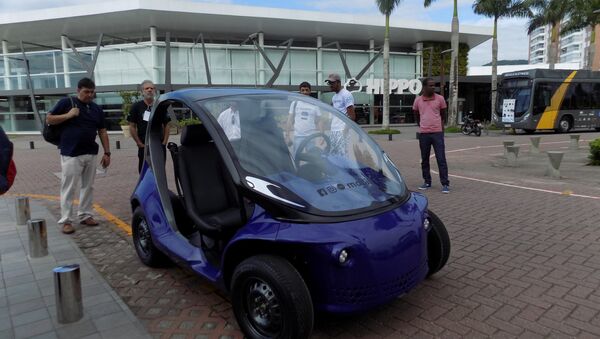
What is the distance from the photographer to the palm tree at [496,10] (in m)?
29.7

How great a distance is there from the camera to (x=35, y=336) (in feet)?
9.52

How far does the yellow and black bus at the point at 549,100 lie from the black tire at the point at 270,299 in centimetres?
2235

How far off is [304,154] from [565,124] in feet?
78.4

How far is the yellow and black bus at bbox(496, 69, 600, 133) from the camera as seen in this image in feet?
70.1

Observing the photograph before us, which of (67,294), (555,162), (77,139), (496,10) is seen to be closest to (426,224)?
(67,294)

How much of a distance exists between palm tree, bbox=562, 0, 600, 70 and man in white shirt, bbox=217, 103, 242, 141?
3409 centimetres

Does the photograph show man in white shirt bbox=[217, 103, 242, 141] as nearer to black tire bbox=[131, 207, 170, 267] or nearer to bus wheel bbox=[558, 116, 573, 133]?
black tire bbox=[131, 207, 170, 267]

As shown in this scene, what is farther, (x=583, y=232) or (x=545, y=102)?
(x=545, y=102)

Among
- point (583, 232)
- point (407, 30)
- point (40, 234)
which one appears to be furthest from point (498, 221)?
point (407, 30)

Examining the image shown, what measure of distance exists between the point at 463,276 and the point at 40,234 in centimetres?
409

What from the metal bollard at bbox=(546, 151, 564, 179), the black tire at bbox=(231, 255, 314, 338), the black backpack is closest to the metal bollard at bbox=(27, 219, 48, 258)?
the black backpack

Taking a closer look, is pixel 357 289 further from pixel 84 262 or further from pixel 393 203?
pixel 84 262

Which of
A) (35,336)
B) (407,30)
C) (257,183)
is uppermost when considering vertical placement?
(407,30)

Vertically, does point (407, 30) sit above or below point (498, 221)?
above
